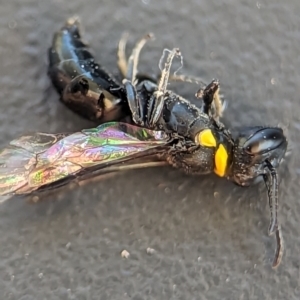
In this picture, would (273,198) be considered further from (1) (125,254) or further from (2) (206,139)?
(1) (125,254)

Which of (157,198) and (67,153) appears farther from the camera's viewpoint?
(157,198)

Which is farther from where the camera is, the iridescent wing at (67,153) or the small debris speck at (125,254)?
the small debris speck at (125,254)

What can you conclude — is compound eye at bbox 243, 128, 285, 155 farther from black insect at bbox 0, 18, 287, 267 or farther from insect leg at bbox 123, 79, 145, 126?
insect leg at bbox 123, 79, 145, 126

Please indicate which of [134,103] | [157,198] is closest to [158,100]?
[134,103]

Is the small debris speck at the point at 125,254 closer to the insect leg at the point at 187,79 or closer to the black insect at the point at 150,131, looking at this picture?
the black insect at the point at 150,131

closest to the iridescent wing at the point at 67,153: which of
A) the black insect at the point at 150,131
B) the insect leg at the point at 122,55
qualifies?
the black insect at the point at 150,131

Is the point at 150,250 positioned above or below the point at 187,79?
below
